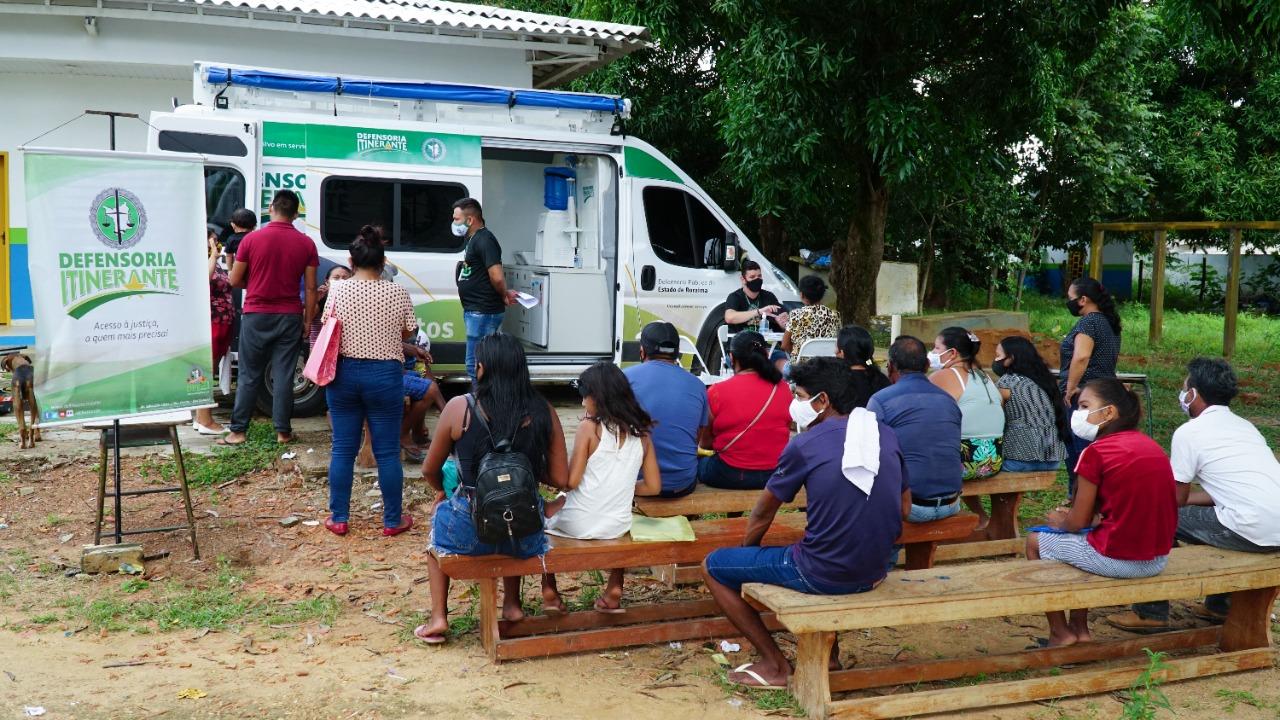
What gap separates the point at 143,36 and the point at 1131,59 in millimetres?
14757

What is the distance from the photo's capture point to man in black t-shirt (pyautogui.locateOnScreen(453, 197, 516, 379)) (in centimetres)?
845

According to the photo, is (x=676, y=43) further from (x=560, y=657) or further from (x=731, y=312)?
(x=560, y=657)

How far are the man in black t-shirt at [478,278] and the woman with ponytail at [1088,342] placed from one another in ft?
13.4

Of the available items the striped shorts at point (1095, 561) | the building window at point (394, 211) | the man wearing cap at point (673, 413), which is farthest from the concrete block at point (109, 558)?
the striped shorts at point (1095, 561)

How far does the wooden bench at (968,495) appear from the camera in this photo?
5.51 metres

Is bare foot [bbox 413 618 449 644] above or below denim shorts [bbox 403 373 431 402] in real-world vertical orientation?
below

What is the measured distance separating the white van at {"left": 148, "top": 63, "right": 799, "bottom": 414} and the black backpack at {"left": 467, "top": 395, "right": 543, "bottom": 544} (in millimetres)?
4880

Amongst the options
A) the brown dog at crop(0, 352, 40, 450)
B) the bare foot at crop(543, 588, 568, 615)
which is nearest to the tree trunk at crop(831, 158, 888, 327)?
the bare foot at crop(543, 588, 568, 615)

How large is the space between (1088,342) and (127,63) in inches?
387

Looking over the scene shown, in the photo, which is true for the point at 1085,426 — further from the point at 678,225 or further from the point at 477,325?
the point at 678,225

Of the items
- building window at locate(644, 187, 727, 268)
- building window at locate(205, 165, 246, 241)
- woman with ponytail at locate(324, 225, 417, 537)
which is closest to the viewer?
woman with ponytail at locate(324, 225, 417, 537)

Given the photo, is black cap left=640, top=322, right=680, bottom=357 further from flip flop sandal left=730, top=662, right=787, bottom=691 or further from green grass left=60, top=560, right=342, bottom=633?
green grass left=60, top=560, right=342, bottom=633

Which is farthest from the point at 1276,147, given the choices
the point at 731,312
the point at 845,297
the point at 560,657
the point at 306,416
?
the point at 560,657

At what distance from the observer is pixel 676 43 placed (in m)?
11.8
